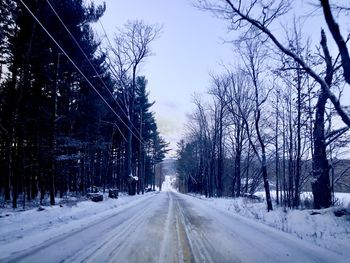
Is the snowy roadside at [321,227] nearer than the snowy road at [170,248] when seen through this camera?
No

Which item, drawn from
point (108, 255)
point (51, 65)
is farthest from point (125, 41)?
point (108, 255)

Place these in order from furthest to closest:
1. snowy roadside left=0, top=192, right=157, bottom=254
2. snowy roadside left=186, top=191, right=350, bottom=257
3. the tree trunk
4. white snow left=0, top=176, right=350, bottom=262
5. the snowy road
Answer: the tree trunk
snowy roadside left=186, top=191, right=350, bottom=257
snowy roadside left=0, top=192, right=157, bottom=254
white snow left=0, top=176, right=350, bottom=262
the snowy road

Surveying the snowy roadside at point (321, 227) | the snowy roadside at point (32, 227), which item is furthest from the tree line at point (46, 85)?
the snowy roadside at point (321, 227)

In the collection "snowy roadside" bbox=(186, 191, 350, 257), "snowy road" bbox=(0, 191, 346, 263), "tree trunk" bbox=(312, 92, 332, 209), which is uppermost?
"tree trunk" bbox=(312, 92, 332, 209)

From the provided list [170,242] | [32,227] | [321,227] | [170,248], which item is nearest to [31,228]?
[32,227]

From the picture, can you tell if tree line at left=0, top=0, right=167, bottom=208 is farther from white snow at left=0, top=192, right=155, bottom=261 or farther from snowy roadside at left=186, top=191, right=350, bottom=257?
snowy roadside at left=186, top=191, right=350, bottom=257

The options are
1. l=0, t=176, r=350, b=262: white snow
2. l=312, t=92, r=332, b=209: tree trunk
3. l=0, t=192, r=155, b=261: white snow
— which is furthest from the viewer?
l=312, t=92, r=332, b=209: tree trunk

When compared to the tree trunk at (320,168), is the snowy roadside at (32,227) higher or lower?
lower

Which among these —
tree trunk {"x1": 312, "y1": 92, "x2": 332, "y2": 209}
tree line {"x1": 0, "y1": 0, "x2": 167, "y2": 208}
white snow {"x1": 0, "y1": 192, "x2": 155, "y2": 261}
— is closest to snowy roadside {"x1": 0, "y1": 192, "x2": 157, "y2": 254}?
white snow {"x1": 0, "y1": 192, "x2": 155, "y2": 261}

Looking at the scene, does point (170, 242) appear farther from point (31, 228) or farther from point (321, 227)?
point (321, 227)

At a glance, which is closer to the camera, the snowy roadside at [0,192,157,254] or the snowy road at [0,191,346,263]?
the snowy road at [0,191,346,263]

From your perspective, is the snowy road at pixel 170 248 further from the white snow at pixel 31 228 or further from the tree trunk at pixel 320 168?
the tree trunk at pixel 320 168

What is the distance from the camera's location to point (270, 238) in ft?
25.4

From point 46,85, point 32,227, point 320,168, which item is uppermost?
point 46,85
